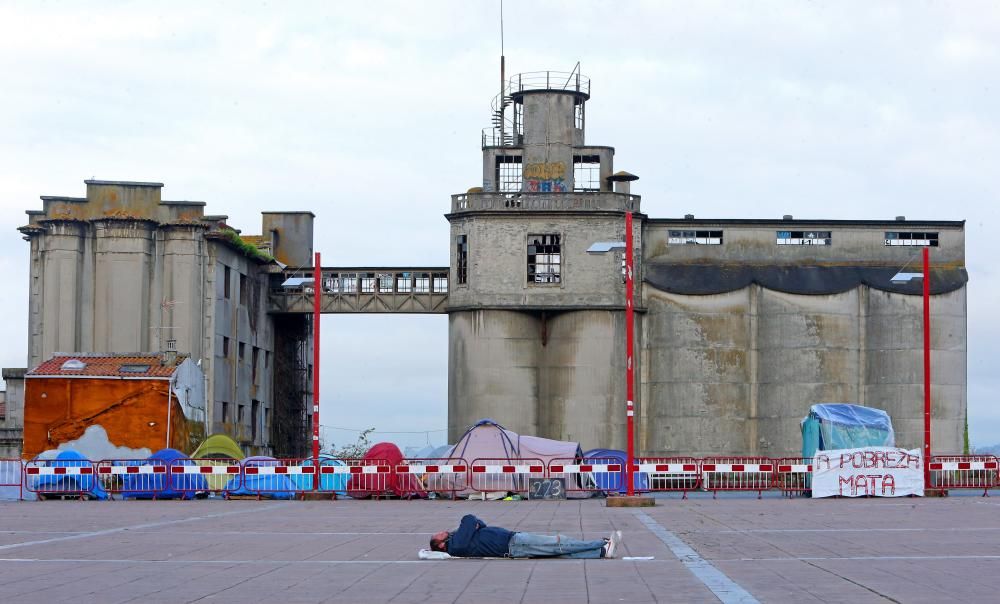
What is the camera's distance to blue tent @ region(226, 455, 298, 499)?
4662 centimetres

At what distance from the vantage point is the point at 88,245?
222ft

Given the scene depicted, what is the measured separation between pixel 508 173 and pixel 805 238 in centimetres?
1518

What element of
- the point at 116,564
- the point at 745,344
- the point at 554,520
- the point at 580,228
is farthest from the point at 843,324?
the point at 116,564

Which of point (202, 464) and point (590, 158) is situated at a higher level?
point (590, 158)

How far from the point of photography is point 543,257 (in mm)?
69625

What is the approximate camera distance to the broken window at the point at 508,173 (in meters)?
73.6

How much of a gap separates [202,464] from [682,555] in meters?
29.6

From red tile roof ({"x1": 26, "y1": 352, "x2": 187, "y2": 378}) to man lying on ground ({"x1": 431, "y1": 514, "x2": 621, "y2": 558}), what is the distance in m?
42.7

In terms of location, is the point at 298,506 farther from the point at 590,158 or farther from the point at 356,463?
the point at 590,158

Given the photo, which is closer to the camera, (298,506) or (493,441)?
(298,506)

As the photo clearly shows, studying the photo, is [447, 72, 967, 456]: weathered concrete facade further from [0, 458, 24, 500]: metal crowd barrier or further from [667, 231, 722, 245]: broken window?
[0, 458, 24, 500]: metal crowd barrier

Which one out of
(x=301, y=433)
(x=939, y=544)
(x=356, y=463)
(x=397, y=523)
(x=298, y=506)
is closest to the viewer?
(x=939, y=544)

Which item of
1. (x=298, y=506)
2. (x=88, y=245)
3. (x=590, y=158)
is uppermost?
(x=590, y=158)

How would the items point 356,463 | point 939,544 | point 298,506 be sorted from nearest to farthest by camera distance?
point 939,544 → point 298,506 → point 356,463
